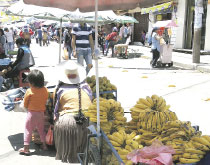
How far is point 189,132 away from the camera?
269cm

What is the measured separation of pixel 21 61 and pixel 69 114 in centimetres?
431

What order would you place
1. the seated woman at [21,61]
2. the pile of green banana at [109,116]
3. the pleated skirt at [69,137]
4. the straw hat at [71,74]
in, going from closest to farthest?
1. the pile of green banana at [109,116]
2. the pleated skirt at [69,137]
3. the straw hat at [71,74]
4. the seated woman at [21,61]

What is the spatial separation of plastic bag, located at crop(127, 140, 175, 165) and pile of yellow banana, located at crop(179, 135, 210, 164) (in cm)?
12

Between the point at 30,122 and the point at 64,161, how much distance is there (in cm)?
81

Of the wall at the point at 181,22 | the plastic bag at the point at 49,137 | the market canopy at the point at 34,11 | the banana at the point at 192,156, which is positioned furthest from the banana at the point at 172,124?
the wall at the point at 181,22

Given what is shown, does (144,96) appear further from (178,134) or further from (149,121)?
(178,134)

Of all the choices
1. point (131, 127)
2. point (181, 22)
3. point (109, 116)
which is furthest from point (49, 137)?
point (181, 22)

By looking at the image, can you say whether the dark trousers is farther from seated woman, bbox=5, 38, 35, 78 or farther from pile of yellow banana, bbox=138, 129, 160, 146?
A: pile of yellow banana, bbox=138, 129, 160, 146

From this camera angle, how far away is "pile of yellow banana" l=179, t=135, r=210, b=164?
2.26m

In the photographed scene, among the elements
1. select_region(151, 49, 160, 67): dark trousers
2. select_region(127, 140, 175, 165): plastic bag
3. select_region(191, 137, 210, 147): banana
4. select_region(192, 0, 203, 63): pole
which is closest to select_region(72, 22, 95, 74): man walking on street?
select_region(151, 49, 160, 67): dark trousers

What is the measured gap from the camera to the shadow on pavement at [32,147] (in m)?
4.41

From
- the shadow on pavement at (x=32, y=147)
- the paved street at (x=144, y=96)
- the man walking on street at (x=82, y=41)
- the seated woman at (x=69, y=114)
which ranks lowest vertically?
the shadow on pavement at (x=32, y=147)

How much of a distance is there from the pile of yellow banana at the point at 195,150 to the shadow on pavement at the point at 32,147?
8.22ft

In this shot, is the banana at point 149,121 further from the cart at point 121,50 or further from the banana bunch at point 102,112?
the cart at point 121,50
